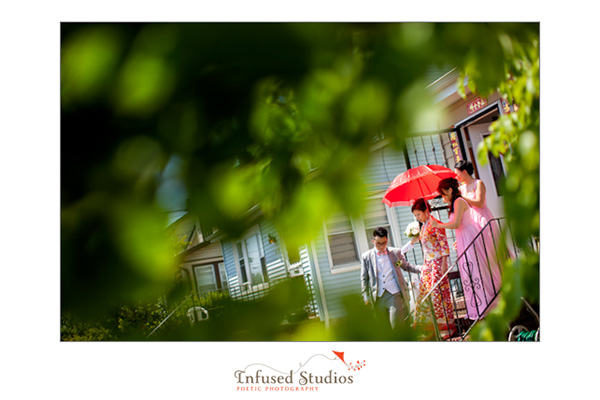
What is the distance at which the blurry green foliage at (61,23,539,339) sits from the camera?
0.70 meters

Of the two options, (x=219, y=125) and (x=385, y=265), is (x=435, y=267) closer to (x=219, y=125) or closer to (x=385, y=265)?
(x=385, y=265)

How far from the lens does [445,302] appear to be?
3.34m

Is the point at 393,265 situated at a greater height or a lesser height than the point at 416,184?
lesser

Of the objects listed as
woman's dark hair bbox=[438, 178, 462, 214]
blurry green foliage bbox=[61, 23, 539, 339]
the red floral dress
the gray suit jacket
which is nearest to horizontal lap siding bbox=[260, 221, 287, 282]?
blurry green foliage bbox=[61, 23, 539, 339]

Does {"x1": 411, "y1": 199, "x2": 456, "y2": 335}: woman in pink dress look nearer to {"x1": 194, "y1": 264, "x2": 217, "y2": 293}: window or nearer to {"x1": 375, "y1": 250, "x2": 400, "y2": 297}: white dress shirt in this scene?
{"x1": 375, "y1": 250, "x2": 400, "y2": 297}: white dress shirt

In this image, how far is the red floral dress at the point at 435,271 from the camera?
9.89 ft

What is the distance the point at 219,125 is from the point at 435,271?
2601 mm

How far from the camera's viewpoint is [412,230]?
113 inches

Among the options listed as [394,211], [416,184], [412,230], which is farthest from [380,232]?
[416,184]

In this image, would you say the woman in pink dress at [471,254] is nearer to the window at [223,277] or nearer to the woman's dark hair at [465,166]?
the woman's dark hair at [465,166]

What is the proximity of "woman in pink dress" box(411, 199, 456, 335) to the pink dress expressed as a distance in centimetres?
10
